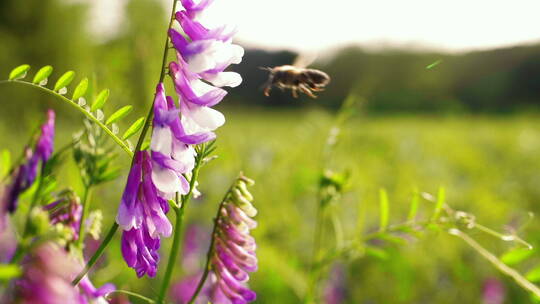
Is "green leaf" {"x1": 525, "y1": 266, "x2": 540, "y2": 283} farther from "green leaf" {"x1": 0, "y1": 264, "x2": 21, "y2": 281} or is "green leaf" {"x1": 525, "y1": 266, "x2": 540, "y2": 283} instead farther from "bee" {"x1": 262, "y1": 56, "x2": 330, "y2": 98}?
"green leaf" {"x1": 0, "y1": 264, "x2": 21, "y2": 281}

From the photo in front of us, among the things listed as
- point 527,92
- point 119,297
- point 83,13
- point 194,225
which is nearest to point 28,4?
point 83,13

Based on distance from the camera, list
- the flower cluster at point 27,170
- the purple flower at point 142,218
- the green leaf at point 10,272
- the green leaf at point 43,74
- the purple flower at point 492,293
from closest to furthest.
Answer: the green leaf at point 10,272 < the flower cluster at point 27,170 < the purple flower at point 142,218 < the green leaf at point 43,74 < the purple flower at point 492,293

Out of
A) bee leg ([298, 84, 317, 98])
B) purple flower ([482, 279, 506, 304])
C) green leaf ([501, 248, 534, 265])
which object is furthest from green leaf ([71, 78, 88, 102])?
purple flower ([482, 279, 506, 304])

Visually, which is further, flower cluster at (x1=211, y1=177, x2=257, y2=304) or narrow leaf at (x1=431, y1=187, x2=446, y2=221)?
narrow leaf at (x1=431, y1=187, x2=446, y2=221)

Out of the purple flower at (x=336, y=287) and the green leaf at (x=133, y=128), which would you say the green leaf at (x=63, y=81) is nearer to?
the green leaf at (x=133, y=128)

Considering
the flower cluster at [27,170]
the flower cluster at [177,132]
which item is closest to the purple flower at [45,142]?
the flower cluster at [27,170]

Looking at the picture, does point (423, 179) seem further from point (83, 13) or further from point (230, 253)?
point (83, 13)
